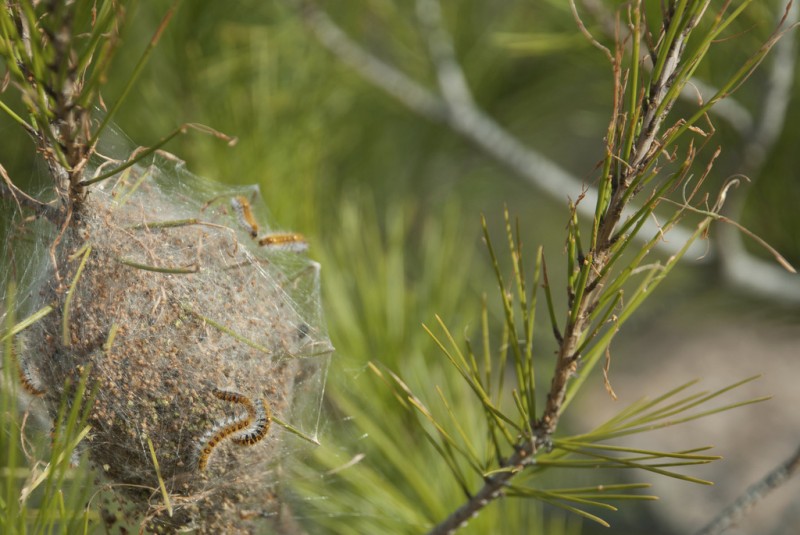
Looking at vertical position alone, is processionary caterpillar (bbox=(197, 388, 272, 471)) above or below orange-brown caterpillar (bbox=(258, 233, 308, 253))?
below

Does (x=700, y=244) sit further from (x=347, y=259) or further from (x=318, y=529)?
(x=318, y=529)

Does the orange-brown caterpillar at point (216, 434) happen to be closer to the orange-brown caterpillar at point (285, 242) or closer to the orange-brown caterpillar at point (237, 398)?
the orange-brown caterpillar at point (237, 398)

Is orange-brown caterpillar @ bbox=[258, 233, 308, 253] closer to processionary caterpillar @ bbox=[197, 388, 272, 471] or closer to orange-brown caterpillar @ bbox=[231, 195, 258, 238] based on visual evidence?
orange-brown caterpillar @ bbox=[231, 195, 258, 238]

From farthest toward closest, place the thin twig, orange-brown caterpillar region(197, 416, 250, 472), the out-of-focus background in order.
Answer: the out-of-focus background
the thin twig
orange-brown caterpillar region(197, 416, 250, 472)

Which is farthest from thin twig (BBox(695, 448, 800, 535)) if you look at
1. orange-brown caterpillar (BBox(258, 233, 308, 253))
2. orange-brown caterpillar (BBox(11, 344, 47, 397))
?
orange-brown caterpillar (BBox(11, 344, 47, 397))

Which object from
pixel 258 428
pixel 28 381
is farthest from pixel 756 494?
pixel 28 381

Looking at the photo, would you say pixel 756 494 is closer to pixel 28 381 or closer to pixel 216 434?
pixel 216 434
